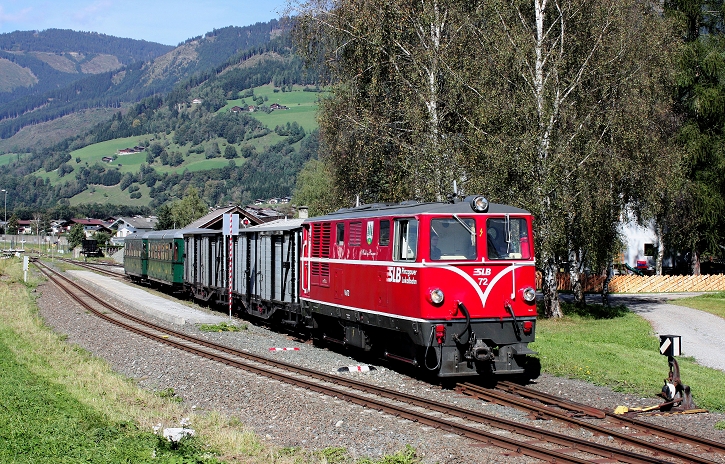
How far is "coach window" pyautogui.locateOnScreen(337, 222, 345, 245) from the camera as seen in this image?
57.1ft

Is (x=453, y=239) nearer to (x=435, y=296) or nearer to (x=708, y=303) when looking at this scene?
(x=435, y=296)

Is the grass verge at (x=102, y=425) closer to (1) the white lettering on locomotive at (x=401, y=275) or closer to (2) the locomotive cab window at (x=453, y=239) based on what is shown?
(1) the white lettering on locomotive at (x=401, y=275)

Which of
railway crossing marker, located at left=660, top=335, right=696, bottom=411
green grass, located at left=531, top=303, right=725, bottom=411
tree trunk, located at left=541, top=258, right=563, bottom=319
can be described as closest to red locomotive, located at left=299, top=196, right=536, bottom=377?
green grass, located at left=531, top=303, right=725, bottom=411

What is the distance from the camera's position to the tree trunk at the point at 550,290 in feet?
87.9

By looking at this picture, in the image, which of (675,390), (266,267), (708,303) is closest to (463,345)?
(675,390)

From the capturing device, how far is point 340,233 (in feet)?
57.7

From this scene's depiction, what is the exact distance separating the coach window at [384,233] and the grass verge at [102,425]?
4994 mm

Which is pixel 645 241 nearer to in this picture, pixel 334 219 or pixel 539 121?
pixel 539 121

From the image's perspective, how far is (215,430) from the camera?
1040 centimetres

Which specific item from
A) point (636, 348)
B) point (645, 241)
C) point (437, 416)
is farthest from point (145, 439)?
point (645, 241)

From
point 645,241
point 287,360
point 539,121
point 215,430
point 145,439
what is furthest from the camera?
point 645,241

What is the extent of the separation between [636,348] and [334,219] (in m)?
9.38

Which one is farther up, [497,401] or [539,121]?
[539,121]

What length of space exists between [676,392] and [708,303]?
1080 inches
